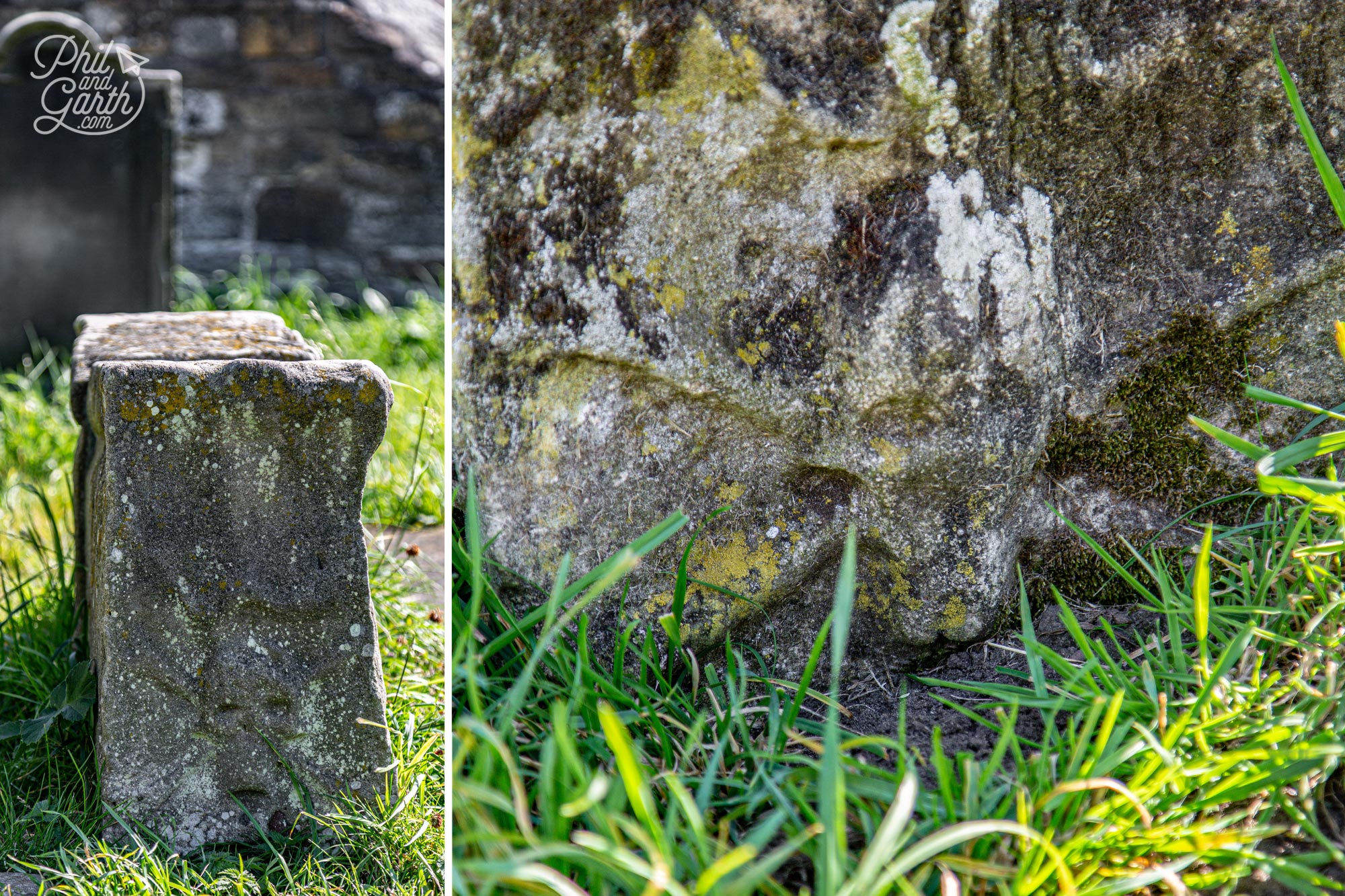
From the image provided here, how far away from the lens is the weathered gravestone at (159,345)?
191 centimetres

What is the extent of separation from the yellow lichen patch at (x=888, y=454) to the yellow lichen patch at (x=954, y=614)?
216mm

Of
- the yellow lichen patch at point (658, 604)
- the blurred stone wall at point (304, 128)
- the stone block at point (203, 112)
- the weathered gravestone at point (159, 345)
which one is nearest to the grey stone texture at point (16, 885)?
the weathered gravestone at point (159, 345)

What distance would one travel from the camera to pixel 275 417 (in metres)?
1.59

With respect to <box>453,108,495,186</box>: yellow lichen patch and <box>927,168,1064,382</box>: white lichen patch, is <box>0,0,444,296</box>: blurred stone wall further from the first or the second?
<box>927,168,1064,382</box>: white lichen patch

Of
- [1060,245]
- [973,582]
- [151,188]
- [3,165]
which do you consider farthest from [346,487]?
[3,165]

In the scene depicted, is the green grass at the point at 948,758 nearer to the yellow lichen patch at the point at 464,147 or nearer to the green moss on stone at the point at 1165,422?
the green moss on stone at the point at 1165,422

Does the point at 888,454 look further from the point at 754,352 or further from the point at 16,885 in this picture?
the point at 16,885

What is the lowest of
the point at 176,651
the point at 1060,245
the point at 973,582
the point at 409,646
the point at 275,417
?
the point at 409,646

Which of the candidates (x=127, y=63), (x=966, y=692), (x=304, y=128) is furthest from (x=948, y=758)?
(x=304, y=128)

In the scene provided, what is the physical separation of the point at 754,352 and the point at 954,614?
1.57ft

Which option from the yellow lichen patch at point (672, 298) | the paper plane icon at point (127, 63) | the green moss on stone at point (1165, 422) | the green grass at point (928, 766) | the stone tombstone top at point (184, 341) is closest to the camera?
the green grass at point (928, 766)

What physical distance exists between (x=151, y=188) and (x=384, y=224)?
5.00 ft

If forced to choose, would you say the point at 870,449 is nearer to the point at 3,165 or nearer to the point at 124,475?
the point at 124,475

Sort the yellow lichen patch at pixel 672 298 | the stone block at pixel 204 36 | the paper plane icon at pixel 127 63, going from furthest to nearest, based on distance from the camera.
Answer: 1. the stone block at pixel 204 36
2. the paper plane icon at pixel 127 63
3. the yellow lichen patch at pixel 672 298
